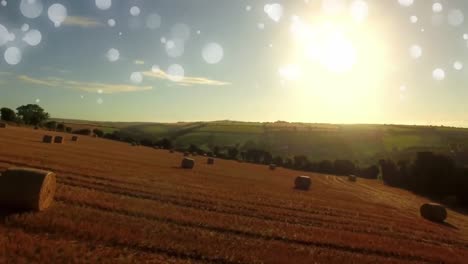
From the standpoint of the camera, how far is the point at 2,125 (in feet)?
222

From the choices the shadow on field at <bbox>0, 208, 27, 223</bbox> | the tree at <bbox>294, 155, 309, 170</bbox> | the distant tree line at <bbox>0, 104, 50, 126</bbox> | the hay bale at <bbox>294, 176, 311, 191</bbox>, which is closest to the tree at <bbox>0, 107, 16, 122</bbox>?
the distant tree line at <bbox>0, 104, 50, 126</bbox>

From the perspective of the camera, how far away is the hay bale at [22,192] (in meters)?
13.9

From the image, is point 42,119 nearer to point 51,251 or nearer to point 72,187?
point 72,187

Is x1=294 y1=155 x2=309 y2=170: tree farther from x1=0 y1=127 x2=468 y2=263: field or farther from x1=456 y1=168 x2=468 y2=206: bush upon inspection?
x1=0 y1=127 x2=468 y2=263: field

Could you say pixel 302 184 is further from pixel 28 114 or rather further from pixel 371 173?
pixel 28 114

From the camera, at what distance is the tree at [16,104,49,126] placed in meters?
123

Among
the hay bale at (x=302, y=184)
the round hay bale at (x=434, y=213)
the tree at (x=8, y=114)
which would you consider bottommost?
the round hay bale at (x=434, y=213)

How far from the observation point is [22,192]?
14062 mm

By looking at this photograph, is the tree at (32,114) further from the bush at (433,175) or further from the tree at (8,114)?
the bush at (433,175)

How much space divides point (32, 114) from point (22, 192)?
12646 centimetres

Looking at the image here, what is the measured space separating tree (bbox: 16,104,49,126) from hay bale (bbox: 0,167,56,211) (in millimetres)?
116144

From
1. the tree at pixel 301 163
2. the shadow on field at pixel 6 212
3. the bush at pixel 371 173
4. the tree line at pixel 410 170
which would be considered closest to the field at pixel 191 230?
the shadow on field at pixel 6 212

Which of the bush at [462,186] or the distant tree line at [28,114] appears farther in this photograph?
the distant tree line at [28,114]

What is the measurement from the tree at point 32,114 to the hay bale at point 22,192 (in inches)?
4573
